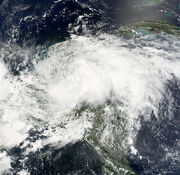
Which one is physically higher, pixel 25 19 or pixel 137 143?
pixel 25 19

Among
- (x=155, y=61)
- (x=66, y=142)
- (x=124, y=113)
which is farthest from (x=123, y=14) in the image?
(x=66, y=142)

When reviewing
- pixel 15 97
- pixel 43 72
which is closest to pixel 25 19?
pixel 43 72

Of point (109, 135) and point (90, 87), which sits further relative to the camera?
point (90, 87)

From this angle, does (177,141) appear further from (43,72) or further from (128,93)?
(43,72)

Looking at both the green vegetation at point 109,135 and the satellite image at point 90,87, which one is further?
the satellite image at point 90,87

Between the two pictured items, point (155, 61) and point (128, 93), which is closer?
point (128, 93)

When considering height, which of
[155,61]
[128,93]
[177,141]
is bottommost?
[177,141]

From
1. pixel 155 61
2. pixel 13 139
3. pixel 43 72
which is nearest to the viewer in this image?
pixel 13 139

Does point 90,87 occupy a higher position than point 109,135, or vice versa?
point 90,87

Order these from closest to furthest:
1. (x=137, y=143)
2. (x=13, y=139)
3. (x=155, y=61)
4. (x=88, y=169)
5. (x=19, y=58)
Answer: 1. (x=88, y=169)
2. (x=137, y=143)
3. (x=13, y=139)
4. (x=155, y=61)
5. (x=19, y=58)

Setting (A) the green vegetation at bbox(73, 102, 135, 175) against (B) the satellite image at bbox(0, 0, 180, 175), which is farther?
(B) the satellite image at bbox(0, 0, 180, 175)
